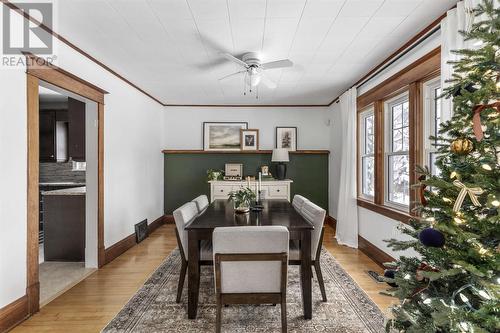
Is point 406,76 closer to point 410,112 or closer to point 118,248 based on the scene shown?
point 410,112

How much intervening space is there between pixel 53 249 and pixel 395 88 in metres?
4.66

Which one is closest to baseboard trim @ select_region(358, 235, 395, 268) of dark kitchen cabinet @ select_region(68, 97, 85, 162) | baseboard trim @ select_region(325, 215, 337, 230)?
baseboard trim @ select_region(325, 215, 337, 230)

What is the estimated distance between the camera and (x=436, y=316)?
3.89 ft

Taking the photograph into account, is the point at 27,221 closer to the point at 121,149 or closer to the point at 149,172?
the point at 121,149

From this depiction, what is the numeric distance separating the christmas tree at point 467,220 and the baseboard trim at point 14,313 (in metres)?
2.70

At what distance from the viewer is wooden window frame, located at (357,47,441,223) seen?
2750mm

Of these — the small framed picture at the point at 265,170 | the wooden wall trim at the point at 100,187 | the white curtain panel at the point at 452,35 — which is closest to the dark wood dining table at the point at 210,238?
the white curtain panel at the point at 452,35

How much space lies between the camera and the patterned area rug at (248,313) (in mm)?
2205

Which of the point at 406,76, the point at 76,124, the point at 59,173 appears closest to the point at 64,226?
the point at 76,124

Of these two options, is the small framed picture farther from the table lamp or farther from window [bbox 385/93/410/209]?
window [bbox 385/93/410/209]

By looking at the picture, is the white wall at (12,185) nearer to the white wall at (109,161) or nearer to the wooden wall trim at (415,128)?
the white wall at (109,161)

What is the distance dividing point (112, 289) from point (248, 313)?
1.45 meters

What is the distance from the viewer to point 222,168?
587 cm

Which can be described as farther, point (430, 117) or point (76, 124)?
point (76, 124)
